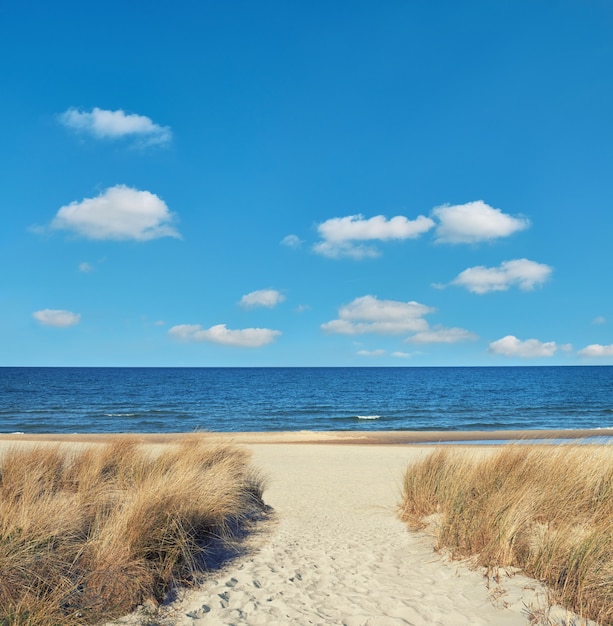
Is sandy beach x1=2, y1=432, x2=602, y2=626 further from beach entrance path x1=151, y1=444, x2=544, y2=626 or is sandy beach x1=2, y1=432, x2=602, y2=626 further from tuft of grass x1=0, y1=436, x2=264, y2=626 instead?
tuft of grass x1=0, y1=436, x2=264, y2=626

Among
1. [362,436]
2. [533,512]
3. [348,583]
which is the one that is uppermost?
[533,512]

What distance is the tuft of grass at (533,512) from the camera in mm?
5066

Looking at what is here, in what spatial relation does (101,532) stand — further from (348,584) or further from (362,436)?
(362,436)

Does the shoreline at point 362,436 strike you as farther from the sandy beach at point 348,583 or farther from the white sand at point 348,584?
the white sand at point 348,584

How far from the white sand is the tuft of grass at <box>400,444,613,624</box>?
31 centimetres

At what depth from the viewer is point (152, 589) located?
520cm

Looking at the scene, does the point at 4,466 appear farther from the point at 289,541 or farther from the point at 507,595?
the point at 507,595

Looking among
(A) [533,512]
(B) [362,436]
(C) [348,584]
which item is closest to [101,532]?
(C) [348,584]

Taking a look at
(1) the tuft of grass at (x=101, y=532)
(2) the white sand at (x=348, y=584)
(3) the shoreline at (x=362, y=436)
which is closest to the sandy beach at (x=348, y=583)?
(2) the white sand at (x=348, y=584)

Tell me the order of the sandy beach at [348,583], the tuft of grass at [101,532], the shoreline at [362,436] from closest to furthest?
the tuft of grass at [101,532] < the sandy beach at [348,583] < the shoreline at [362,436]

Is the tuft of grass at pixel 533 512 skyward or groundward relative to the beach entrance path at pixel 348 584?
skyward

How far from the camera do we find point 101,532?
568cm

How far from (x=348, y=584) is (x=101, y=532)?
9.60 feet

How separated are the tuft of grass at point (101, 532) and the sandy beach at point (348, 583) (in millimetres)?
400
